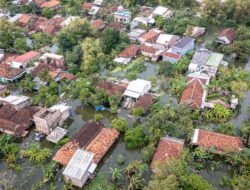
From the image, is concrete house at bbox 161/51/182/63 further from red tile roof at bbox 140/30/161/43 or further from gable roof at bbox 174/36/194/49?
red tile roof at bbox 140/30/161/43

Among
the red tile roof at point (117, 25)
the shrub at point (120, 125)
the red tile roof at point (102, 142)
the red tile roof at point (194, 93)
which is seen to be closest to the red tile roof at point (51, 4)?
the red tile roof at point (117, 25)

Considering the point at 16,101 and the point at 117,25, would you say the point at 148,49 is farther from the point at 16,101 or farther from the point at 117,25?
the point at 16,101

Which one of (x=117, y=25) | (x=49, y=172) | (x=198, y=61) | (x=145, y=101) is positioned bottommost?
(x=49, y=172)

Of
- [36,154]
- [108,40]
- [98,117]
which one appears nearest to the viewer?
[36,154]

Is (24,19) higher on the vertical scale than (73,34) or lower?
lower

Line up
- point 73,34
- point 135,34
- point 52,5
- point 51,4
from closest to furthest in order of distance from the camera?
point 73,34
point 135,34
point 52,5
point 51,4

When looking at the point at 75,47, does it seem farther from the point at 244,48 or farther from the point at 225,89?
the point at 244,48

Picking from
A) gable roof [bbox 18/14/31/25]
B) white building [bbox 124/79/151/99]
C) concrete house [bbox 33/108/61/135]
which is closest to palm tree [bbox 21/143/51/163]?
concrete house [bbox 33/108/61/135]

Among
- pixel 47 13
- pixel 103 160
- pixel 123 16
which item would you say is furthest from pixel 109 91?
pixel 47 13
